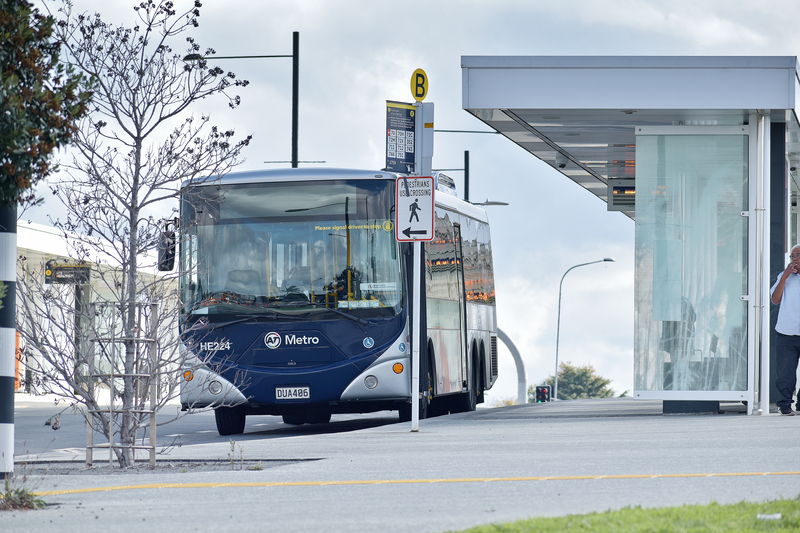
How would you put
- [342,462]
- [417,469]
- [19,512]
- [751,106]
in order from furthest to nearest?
[751,106]
[342,462]
[417,469]
[19,512]

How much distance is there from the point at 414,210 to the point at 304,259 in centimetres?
288

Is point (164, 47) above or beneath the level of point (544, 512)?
above

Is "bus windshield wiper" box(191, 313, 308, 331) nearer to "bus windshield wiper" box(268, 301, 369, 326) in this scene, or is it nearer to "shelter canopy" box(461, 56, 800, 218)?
"bus windshield wiper" box(268, 301, 369, 326)

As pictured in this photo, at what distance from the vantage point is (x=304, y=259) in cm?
1625

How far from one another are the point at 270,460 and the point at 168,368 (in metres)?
1.18

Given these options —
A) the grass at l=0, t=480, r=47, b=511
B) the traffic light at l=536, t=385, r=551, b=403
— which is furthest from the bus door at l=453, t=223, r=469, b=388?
the traffic light at l=536, t=385, r=551, b=403

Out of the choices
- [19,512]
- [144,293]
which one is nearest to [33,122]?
[19,512]

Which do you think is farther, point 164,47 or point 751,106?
point 751,106

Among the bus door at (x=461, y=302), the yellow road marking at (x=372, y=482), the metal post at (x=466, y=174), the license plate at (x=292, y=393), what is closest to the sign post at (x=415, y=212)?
the license plate at (x=292, y=393)

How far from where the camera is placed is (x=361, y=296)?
16.4 m

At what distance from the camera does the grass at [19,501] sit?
7.07m

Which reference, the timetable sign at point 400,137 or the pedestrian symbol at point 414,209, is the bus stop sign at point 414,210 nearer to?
the pedestrian symbol at point 414,209

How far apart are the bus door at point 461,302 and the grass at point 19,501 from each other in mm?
13082

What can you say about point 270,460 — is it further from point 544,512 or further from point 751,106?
point 751,106
